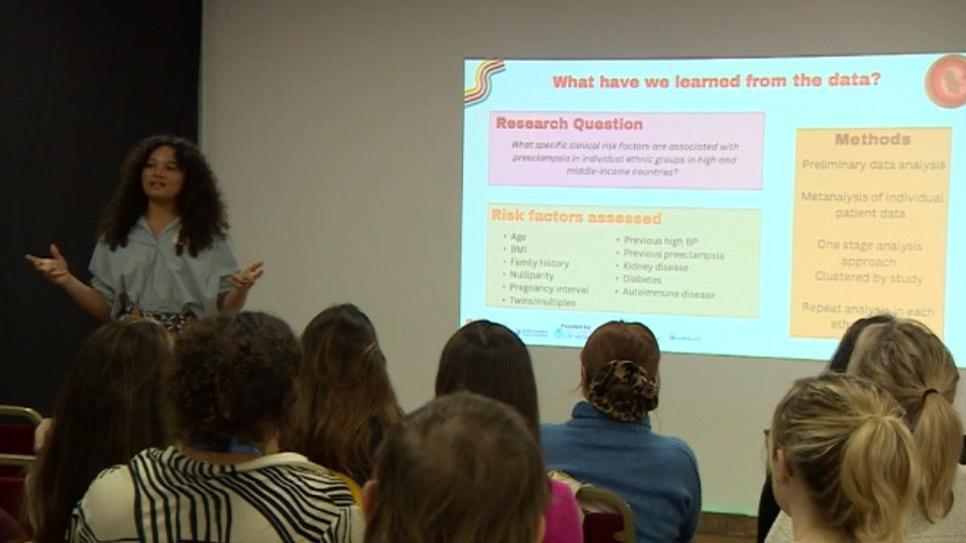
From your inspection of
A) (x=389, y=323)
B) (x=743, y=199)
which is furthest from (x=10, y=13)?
(x=743, y=199)

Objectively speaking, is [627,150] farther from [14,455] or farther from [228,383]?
[228,383]

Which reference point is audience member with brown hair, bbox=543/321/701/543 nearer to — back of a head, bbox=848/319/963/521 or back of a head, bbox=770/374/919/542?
back of a head, bbox=848/319/963/521

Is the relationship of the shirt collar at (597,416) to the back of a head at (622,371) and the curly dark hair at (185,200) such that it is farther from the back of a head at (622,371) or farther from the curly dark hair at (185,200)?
the curly dark hair at (185,200)

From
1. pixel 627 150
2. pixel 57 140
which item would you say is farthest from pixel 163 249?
pixel 627 150

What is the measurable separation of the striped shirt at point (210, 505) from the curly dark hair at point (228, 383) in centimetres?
5

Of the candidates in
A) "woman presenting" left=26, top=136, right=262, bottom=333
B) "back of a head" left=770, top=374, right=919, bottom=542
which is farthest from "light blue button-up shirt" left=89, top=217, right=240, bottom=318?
"back of a head" left=770, top=374, right=919, bottom=542

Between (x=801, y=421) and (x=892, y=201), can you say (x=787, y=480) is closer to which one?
(x=801, y=421)

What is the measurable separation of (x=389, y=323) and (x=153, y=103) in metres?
1.49

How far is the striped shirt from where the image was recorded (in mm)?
1605

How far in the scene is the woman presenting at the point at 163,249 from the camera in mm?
3754

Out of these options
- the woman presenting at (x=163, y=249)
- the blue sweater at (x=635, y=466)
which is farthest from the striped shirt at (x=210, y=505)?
the woman presenting at (x=163, y=249)

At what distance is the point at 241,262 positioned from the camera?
5719 millimetres

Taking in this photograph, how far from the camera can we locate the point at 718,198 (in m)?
4.98

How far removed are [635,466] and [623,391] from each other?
0.56ft
